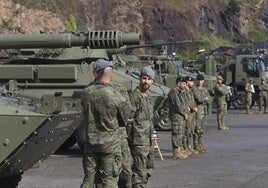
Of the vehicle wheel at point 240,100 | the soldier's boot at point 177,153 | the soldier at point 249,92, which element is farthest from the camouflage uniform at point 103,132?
the vehicle wheel at point 240,100

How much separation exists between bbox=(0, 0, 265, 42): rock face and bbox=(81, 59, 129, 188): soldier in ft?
144

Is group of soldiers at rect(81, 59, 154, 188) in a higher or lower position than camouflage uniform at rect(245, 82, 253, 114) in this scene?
higher

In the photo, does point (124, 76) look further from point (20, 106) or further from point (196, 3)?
point (196, 3)

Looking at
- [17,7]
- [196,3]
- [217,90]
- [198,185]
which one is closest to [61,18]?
[17,7]

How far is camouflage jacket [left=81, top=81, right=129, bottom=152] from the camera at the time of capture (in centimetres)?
736

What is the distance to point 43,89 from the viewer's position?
14625 millimetres

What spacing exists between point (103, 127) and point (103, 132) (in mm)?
47

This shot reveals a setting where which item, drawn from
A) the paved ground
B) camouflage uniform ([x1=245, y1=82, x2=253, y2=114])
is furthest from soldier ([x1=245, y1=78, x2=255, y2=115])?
the paved ground

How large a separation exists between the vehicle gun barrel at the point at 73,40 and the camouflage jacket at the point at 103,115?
9.17 feet

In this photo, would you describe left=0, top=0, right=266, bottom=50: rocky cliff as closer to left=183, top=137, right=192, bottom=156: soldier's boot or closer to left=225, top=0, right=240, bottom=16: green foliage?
left=225, top=0, right=240, bottom=16: green foliage

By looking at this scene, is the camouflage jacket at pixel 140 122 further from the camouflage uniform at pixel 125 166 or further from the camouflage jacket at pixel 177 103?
the camouflage jacket at pixel 177 103

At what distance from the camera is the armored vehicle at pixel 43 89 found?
7910 millimetres

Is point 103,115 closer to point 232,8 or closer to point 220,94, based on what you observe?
point 220,94

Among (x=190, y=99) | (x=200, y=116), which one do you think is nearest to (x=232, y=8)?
(x=200, y=116)
